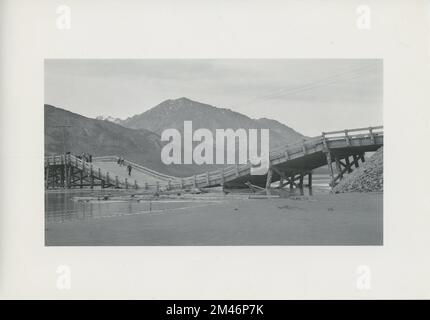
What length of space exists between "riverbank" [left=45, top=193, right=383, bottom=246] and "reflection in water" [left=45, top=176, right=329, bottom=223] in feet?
0.40

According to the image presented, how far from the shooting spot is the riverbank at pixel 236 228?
A: 23.8ft

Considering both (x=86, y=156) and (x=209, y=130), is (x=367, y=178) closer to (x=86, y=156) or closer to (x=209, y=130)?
(x=209, y=130)

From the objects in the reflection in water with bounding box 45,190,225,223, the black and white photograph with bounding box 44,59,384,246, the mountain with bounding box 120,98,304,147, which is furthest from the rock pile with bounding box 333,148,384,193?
the reflection in water with bounding box 45,190,225,223

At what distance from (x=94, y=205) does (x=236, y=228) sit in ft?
7.81

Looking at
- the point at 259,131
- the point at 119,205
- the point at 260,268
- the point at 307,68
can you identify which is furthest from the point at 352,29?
the point at 119,205

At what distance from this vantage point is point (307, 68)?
24.1 ft

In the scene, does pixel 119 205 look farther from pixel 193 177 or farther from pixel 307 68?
pixel 307 68

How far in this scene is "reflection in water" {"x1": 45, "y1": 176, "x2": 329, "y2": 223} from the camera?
749 centimetres

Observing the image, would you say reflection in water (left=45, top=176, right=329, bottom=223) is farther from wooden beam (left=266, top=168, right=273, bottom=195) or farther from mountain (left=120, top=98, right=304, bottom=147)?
mountain (left=120, top=98, right=304, bottom=147)

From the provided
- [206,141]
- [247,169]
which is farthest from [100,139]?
[247,169]

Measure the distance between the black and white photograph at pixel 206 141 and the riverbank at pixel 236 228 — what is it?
0.05ft

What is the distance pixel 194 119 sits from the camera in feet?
24.2

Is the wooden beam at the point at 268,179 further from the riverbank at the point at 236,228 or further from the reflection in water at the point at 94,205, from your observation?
the reflection in water at the point at 94,205
